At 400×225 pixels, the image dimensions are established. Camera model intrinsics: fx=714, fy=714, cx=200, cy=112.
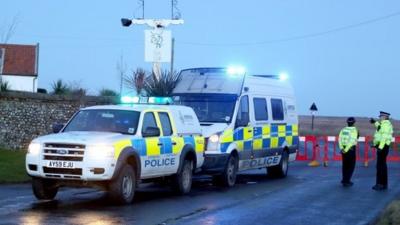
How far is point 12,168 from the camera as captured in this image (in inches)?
704

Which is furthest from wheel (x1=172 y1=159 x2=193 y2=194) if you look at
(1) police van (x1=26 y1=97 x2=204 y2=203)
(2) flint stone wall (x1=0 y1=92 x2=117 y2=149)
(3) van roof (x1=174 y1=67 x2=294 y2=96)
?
(2) flint stone wall (x1=0 y1=92 x2=117 y2=149)

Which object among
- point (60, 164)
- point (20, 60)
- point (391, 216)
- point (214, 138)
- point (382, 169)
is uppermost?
point (20, 60)

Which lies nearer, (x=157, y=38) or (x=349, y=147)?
(x=349, y=147)

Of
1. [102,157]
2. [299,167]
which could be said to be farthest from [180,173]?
[299,167]

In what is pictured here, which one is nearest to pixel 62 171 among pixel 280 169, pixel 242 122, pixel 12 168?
pixel 242 122

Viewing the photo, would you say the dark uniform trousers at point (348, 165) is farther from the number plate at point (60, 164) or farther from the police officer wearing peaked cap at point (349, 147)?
the number plate at point (60, 164)

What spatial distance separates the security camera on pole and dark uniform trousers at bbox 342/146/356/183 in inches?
515

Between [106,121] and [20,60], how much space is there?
58.8m

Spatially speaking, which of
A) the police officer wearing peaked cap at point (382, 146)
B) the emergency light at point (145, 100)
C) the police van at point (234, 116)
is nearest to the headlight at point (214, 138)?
the police van at point (234, 116)

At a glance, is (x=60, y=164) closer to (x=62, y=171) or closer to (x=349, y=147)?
(x=62, y=171)

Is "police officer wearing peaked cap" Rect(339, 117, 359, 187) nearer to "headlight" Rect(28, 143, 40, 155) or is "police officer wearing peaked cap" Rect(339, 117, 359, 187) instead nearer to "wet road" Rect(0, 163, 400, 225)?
"wet road" Rect(0, 163, 400, 225)

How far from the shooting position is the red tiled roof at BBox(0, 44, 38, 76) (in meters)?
68.2

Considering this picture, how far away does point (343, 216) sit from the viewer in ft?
39.1

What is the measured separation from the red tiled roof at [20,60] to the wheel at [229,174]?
5318cm
